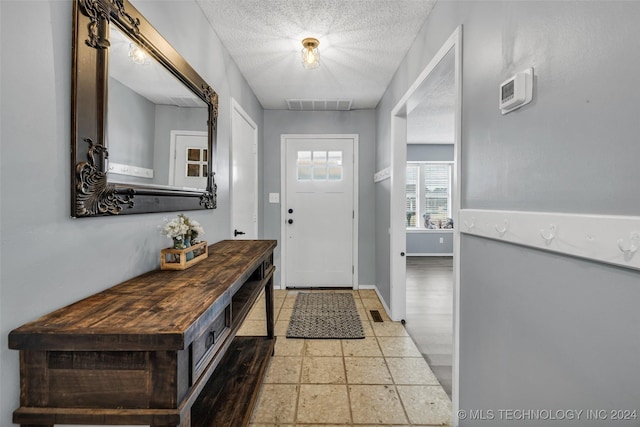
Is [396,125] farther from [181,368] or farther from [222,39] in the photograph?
[181,368]

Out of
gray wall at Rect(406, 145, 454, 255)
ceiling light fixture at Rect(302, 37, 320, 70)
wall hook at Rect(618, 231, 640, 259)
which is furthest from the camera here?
gray wall at Rect(406, 145, 454, 255)

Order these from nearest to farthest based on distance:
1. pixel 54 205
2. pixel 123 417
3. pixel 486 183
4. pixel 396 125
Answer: pixel 123 417
pixel 54 205
pixel 486 183
pixel 396 125

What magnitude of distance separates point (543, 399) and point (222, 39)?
2682mm

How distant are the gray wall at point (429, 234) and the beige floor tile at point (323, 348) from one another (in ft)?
13.8

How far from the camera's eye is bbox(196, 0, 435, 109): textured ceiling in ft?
6.09

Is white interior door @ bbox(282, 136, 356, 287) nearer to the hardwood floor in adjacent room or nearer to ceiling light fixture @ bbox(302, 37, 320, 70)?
the hardwood floor in adjacent room

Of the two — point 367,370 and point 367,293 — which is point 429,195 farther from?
point 367,370

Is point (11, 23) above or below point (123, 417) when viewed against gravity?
above

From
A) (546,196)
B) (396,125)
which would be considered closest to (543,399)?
(546,196)

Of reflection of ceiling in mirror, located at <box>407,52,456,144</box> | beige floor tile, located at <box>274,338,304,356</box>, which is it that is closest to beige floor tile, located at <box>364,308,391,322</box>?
beige floor tile, located at <box>274,338,304,356</box>

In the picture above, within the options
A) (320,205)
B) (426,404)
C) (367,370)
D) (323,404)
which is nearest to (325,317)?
(367,370)

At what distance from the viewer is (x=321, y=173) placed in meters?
3.89

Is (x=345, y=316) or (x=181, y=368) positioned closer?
(x=181, y=368)

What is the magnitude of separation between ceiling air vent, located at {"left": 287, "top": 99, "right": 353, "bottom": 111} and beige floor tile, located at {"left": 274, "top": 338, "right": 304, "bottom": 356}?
2.58 m
